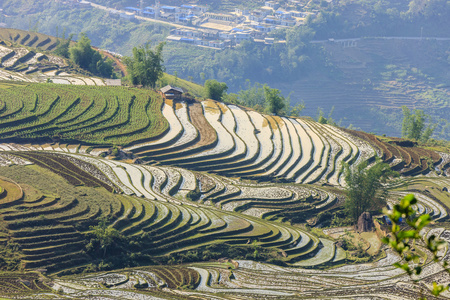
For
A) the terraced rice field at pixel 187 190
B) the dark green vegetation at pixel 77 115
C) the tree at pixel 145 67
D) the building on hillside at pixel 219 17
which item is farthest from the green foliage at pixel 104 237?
the building on hillside at pixel 219 17

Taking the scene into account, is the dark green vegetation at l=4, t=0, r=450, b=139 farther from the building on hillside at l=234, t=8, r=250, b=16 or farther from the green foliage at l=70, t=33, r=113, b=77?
the green foliage at l=70, t=33, r=113, b=77

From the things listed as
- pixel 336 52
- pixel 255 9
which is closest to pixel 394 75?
pixel 336 52

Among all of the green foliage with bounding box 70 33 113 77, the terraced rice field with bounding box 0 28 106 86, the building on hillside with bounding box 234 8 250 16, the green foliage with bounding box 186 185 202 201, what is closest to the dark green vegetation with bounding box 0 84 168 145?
the terraced rice field with bounding box 0 28 106 86

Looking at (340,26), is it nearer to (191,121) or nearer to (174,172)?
(191,121)

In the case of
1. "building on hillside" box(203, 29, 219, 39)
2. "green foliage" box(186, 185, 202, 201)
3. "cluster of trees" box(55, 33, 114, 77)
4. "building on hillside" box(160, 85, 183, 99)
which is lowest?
"green foliage" box(186, 185, 202, 201)

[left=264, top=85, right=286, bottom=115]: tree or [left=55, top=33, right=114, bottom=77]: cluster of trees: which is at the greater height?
[left=55, top=33, right=114, bottom=77]: cluster of trees

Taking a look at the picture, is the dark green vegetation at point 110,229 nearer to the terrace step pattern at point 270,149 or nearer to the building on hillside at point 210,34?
the terrace step pattern at point 270,149
